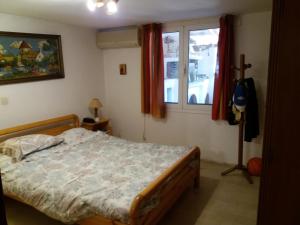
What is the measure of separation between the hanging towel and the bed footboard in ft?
3.02

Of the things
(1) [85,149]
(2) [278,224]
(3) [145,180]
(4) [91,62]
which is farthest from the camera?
(4) [91,62]

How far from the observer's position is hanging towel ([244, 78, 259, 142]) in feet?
11.1

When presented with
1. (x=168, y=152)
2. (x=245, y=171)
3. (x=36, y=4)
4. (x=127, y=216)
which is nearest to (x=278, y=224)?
(x=127, y=216)

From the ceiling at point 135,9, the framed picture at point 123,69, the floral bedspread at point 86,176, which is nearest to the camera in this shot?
the floral bedspread at point 86,176

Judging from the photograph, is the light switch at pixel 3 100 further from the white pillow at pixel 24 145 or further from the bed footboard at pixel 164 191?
the bed footboard at pixel 164 191

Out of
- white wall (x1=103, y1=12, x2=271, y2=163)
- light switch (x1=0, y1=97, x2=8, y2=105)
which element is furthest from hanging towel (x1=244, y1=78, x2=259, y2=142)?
light switch (x1=0, y1=97, x2=8, y2=105)

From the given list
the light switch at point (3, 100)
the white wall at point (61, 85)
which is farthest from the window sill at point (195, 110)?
the light switch at point (3, 100)

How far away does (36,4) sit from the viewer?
2.77 metres

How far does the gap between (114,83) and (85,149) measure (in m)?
1.92

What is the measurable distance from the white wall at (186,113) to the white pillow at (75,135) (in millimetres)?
1192

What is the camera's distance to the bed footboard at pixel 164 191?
1.95 meters

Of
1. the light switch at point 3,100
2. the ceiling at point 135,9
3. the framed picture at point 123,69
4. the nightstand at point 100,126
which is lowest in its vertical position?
the nightstand at point 100,126

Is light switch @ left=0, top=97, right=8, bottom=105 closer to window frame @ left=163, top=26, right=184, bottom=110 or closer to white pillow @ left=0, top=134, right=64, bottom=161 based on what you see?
white pillow @ left=0, top=134, right=64, bottom=161

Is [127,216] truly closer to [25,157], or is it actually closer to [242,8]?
[25,157]
